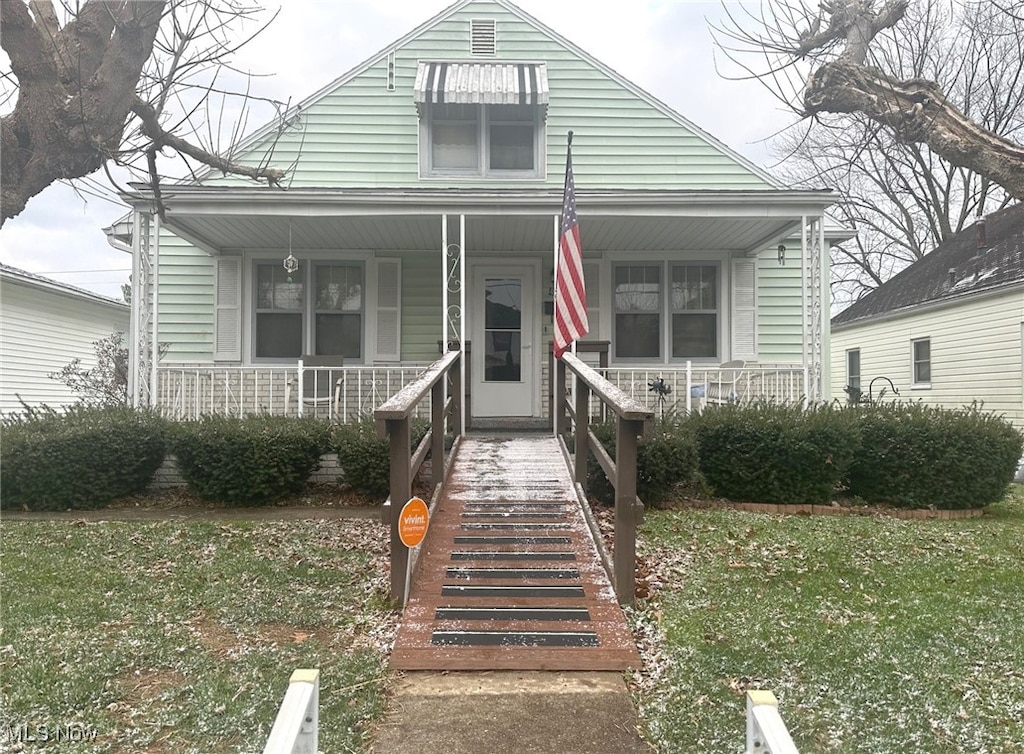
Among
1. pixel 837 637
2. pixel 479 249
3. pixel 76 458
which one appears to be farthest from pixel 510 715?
pixel 479 249

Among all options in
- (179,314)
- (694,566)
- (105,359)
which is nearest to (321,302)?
(179,314)

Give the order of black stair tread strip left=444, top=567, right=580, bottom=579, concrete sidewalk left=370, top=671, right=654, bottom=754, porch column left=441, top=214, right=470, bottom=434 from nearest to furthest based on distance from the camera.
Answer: concrete sidewalk left=370, top=671, right=654, bottom=754 < black stair tread strip left=444, top=567, right=580, bottom=579 < porch column left=441, top=214, right=470, bottom=434

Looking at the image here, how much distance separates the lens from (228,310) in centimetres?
1001

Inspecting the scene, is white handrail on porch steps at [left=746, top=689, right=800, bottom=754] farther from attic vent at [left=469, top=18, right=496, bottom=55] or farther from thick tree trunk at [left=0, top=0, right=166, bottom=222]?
attic vent at [left=469, top=18, right=496, bottom=55]

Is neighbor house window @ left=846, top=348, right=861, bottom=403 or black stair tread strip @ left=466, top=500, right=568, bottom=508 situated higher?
neighbor house window @ left=846, top=348, right=861, bottom=403

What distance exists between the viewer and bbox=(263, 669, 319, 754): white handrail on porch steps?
177 centimetres

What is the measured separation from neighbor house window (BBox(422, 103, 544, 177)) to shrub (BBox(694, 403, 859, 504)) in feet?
18.4

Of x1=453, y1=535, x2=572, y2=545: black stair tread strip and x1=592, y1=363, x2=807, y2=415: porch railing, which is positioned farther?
x1=592, y1=363, x2=807, y2=415: porch railing

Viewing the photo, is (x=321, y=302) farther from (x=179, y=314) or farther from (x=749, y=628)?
(x=749, y=628)

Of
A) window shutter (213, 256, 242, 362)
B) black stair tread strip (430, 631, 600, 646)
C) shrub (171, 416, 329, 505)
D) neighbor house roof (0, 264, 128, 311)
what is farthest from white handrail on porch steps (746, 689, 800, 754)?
neighbor house roof (0, 264, 128, 311)

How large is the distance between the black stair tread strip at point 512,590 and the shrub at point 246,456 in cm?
332

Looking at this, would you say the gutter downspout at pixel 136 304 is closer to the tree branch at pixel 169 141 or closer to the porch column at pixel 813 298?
the tree branch at pixel 169 141

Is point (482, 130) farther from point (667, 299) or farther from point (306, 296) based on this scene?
point (667, 299)

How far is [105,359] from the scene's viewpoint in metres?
13.3
